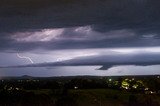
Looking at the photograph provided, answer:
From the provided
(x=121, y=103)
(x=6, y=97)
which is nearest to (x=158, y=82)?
(x=121, y=103)

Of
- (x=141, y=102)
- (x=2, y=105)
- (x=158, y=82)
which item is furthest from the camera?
(x=158, y=82)

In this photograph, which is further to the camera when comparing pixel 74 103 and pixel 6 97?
pixel 6 97

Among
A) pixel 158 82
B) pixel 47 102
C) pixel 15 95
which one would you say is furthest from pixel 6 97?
pixel 158 82

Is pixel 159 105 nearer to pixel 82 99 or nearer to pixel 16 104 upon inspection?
pixel 82 99

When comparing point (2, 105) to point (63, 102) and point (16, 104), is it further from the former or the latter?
point (63, 102)

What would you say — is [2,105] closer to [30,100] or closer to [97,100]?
[30,100]

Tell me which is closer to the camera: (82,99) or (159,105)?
(159,105)

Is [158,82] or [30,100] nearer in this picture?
[30,100]

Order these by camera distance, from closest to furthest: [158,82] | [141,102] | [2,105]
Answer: [2,105], [141,102], [158,82]

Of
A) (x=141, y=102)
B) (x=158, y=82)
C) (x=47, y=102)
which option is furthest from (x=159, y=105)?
(x=158, y=82)
